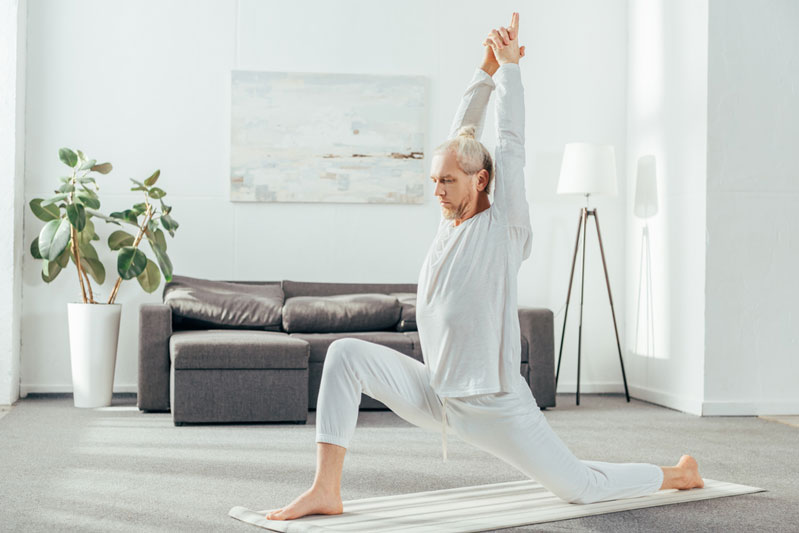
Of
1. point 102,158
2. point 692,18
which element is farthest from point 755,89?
point 102,158

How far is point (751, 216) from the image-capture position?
17.6 feet

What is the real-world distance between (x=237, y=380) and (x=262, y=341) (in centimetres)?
25

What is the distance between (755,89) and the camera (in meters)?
5.39

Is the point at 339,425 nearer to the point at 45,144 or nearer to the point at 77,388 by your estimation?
the point at 77,388

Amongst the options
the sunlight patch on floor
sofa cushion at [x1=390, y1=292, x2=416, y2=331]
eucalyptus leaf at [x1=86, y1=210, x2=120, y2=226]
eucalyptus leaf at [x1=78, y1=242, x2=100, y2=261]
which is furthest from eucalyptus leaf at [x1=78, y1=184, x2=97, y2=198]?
the sunlight patch on floor

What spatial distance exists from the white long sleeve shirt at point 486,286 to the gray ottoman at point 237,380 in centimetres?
227

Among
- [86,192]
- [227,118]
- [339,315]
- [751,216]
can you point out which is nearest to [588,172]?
[751,216]

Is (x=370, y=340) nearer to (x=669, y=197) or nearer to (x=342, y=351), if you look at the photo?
(x=669, y=197)

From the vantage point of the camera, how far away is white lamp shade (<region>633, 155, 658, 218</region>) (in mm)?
6032

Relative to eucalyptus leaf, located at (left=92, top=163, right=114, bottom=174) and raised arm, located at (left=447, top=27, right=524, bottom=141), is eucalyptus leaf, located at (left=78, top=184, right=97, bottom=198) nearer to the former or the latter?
eucalyptus leaf, located at (left=92, top=163, right=114, bottom=174)

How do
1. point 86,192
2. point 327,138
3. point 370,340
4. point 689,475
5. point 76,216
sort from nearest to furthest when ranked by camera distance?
point 689,475, point 370,340, point 76,216, point 86,192, point 327,138

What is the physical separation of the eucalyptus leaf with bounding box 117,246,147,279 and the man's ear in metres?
3.28

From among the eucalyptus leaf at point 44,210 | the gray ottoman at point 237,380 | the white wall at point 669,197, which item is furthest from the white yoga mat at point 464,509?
the eucalyptus leaf at point 44,210

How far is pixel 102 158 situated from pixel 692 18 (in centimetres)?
393
